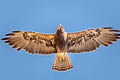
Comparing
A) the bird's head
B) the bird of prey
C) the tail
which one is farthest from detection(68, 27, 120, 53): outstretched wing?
the bird's head

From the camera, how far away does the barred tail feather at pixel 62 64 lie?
10.2 meters

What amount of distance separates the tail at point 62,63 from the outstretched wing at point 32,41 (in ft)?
1.61

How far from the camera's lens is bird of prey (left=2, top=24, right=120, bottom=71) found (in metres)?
10.5

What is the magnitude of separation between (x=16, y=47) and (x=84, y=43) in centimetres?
279

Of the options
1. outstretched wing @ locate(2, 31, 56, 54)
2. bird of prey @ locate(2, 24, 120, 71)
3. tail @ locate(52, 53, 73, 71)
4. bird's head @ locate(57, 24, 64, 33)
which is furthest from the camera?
outstretched wing @ locate(2, 31, 56, 54)

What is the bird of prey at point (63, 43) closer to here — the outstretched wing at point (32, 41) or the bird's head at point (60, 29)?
the outstretched wing at point (32, 41)

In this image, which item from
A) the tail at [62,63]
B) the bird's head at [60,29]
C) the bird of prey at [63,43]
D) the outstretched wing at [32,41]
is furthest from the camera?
the outstretched wing at [32,41]

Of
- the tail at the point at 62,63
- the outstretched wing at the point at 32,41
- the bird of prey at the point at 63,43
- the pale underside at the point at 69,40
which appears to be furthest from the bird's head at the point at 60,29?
the tail at the point at 62,63

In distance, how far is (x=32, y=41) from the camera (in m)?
10.9

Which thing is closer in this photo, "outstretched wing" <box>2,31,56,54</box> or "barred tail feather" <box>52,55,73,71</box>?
"barred tail feather" <box>52,55,73,71</box>

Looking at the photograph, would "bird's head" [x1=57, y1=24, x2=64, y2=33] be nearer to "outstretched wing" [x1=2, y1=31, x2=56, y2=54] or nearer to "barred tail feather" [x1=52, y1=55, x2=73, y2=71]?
"outstretched wing" [x1=2, y1=31, x2=56, y2=54]

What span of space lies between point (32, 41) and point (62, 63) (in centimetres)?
158

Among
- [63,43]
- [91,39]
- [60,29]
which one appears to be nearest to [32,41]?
[63,43]

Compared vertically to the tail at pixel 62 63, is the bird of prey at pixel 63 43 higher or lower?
higher
